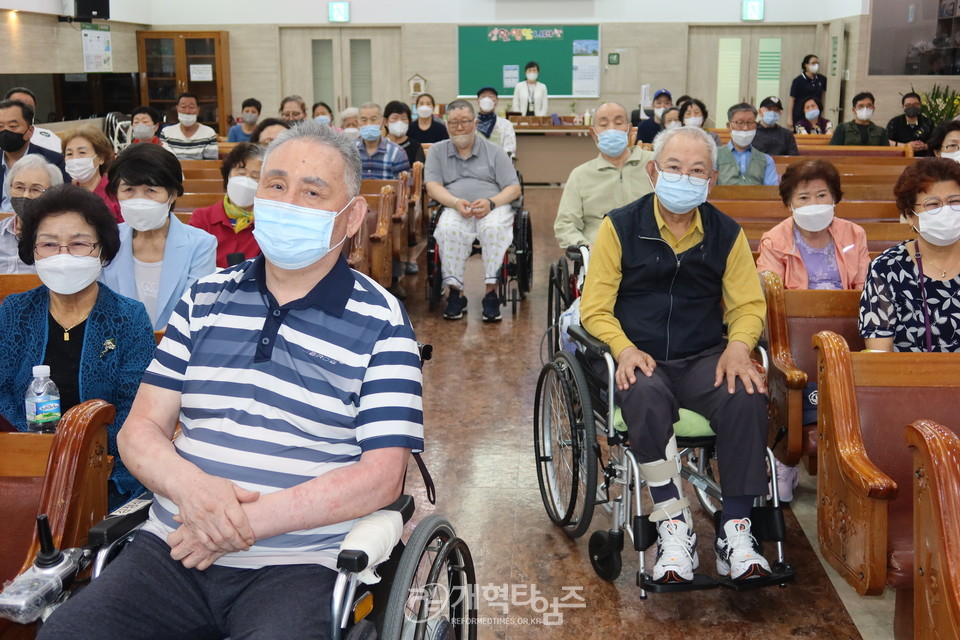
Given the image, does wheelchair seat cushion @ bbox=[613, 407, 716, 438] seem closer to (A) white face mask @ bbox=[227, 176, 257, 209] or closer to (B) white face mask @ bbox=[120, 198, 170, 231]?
(B) white face mask @ bbox=[120, 198, 170, 231]

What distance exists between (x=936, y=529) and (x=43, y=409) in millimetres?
1933

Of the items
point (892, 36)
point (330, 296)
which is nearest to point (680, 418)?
point (330, 296)

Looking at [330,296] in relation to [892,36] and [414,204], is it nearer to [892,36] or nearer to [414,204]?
[414,204]

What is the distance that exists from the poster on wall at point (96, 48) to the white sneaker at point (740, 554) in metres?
11.3

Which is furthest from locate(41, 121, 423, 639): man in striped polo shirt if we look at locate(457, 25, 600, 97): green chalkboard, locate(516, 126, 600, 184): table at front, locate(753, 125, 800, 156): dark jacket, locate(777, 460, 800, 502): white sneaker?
locate(457, 25, 600, 97): green chalkboard

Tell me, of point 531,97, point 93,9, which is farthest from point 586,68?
point 93,9

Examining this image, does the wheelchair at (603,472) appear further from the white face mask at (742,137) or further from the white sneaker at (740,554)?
the white face mask at (742,137)

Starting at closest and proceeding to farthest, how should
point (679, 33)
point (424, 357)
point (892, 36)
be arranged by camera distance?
point (424, 357), point (892, 36), point (679, 33)

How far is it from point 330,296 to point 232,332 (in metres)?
0.20

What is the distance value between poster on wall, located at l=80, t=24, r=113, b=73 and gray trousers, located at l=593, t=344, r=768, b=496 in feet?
36.2

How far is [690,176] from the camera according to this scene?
277 centimetres

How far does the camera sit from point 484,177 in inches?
237

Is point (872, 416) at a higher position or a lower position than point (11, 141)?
lower

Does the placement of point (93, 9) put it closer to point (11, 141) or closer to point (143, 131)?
point (143, 131)
